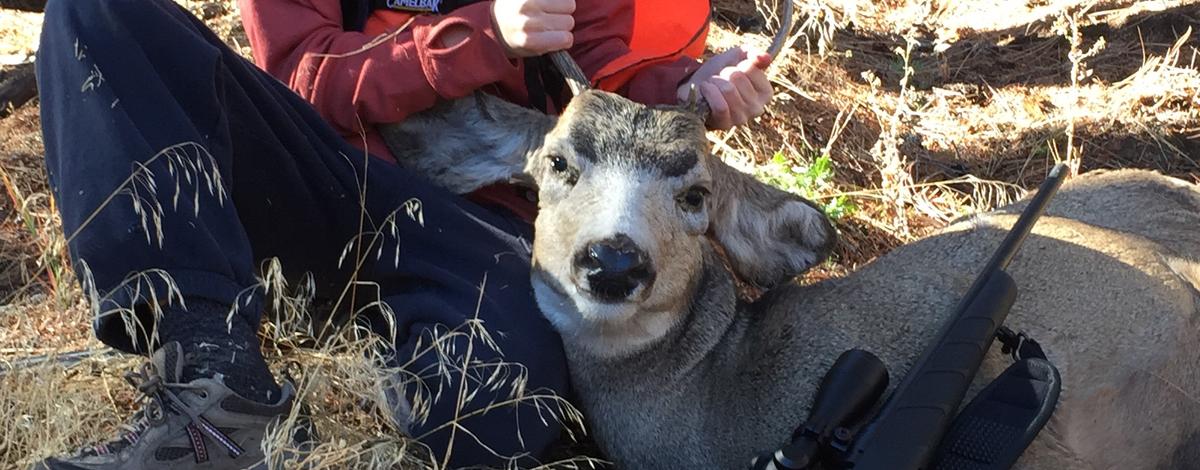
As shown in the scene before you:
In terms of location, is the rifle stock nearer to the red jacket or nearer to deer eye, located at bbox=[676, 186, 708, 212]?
deer eye, located at bbox=[676, 186, 708, 212]

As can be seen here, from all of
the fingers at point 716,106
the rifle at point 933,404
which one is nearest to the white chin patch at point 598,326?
the rifle at point 933,404

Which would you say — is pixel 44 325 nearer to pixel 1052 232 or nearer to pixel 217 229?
pixel 217 229

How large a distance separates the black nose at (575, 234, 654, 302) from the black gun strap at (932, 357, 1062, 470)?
91 cm

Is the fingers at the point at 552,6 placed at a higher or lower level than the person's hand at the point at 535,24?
higher

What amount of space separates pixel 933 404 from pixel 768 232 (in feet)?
3.84

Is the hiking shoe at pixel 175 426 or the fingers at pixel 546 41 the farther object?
the fingers at pixel 546 41

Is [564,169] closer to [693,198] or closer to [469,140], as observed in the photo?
[693,198]

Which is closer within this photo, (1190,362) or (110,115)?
(110,115)

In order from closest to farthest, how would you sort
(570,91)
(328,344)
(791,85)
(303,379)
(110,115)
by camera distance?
(110,115)
(303,379)
(328,344)
(570,91)
(791,85)

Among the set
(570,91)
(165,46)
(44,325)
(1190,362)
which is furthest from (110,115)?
(1190,362)

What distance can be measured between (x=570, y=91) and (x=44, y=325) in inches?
76.1

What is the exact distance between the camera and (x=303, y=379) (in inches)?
151

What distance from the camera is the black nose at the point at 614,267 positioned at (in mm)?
3568

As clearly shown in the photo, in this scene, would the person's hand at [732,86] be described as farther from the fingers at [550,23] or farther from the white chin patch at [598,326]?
the white chin patch at [598,326]
